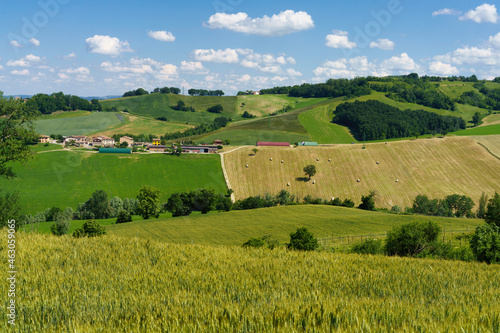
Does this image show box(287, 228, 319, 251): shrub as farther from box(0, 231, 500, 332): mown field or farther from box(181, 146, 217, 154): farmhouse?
box(181, 146, 217, 154): farmhouse

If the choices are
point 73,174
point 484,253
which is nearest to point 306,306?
point 484,253

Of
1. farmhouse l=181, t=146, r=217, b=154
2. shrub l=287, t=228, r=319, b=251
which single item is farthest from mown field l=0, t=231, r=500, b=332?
farmhouse l=181, t=146, r=217, b=154

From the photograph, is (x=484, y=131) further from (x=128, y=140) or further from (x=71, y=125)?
(x=71, y=125)

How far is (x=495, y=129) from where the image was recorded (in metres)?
158

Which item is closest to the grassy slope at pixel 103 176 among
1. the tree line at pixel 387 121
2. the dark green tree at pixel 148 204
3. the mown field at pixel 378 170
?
the mown field at pixel 378 170

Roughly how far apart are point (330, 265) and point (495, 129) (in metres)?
180

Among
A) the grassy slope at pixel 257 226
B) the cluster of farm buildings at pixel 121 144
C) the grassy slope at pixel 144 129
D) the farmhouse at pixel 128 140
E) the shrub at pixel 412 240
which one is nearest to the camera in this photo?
the shrub at pixel 412 240

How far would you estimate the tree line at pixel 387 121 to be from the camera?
163 metres

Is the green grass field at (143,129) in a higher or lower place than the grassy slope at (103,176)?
higher

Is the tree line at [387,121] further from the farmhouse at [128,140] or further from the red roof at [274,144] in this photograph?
the farmhouse at [128,140]

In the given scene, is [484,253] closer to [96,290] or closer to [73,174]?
[96,290]

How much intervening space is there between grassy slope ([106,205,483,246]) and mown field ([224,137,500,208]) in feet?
90.8

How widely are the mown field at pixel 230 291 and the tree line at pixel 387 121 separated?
5866 inches

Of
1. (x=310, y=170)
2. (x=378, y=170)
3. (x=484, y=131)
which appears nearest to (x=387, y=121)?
(x=484, y=131)
